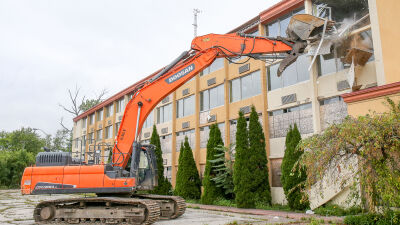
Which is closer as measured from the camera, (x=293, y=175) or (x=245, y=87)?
(x=293, y=175)

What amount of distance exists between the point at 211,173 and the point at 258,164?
377 centimetres

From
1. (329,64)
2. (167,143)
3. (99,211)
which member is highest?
(329,64)

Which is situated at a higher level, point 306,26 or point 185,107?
point 185,107

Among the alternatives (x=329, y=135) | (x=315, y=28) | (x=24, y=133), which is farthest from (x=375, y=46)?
(x=24, y=133)

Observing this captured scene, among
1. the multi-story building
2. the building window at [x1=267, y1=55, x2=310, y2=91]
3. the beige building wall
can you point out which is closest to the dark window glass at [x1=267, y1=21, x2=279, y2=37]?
the multi-story building

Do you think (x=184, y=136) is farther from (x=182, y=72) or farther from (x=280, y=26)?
(x=182, y=72)

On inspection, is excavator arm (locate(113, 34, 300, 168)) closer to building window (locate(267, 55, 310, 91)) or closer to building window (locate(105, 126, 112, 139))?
building window (locate(267, 55, 310, 91))

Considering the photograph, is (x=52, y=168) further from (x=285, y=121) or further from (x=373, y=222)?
(x=285, y=121)

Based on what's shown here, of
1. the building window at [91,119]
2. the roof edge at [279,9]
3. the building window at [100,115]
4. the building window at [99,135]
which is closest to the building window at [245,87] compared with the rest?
the roof edge at [279,9]

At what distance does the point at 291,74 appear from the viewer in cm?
1917

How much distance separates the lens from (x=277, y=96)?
64.3 ft

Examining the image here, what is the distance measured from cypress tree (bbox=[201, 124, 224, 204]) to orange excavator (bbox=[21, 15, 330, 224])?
771 cm

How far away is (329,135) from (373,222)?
2.65 m

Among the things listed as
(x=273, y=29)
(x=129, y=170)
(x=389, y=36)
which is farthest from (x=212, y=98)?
(x=129, y=170)
